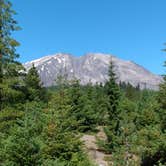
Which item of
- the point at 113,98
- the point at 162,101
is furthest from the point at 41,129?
the point at 113,98

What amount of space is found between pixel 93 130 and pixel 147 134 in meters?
23.9

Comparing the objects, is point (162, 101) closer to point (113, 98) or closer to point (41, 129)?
point (41, 129)

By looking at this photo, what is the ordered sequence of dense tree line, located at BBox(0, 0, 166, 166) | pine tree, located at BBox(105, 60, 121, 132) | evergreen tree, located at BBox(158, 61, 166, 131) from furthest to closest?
pine tree, located at BBox(105, 60, 121, 132)
evergreen tree, located at BBox(158, 61, 166, 131)
dense tree line, located at BBox(0, 0, 166, 166)

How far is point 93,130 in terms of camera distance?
2114 inches

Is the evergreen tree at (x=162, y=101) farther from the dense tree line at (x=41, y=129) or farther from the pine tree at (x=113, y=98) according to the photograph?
the pine tree at (x=113, y=98)

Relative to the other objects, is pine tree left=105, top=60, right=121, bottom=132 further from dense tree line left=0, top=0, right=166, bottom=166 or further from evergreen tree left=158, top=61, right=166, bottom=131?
evergreen tree left=158, top=61, right=166, bottom=131

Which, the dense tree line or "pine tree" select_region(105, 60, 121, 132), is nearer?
the dense tree line

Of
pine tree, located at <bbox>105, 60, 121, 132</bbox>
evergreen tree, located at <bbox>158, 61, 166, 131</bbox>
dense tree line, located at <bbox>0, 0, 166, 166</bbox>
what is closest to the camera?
dense tree line, located at <bbox>0, 0, 166, 166</bbox>

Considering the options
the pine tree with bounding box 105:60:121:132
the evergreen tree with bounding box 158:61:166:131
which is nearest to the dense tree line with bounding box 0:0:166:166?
the evergreen tree with bounding box 158:61:166:131

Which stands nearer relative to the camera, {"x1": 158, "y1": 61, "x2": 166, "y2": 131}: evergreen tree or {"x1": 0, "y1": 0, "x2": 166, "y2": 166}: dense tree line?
{"x1": 0, "y1": 0, "x2": 166, "y2": 166}: dense tree line

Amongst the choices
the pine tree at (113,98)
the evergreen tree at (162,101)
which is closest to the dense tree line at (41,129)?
the evergreen tree at (162,101)

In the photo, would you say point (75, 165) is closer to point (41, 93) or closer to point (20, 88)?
point (20, 88)

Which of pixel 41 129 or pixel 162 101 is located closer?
pixel 41 129

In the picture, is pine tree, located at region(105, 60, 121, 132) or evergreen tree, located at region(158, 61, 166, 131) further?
pine tree, located at region(105, 60, 121, 132)
